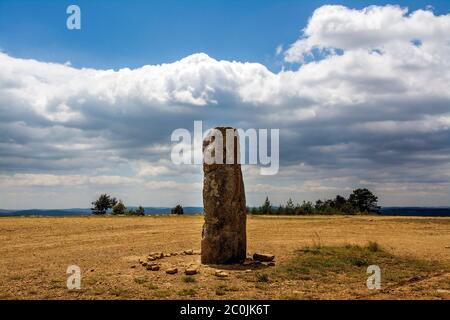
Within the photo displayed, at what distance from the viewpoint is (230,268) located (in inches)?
500

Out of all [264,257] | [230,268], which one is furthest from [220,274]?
[264,257]

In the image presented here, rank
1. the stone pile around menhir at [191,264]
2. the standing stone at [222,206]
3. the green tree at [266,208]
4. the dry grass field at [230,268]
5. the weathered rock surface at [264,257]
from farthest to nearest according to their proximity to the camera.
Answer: the green tree at [266,208] < the weathered rock surface at [264,257] < the standing stone at [222,206] < the stone pile around menhir at [191,264] < the dry grass field at [230,268]

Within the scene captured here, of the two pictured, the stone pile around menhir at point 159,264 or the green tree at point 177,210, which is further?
the green tree at point 177,210

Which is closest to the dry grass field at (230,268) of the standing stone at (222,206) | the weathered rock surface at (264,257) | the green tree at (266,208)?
the weathered rock surface at (264,257)

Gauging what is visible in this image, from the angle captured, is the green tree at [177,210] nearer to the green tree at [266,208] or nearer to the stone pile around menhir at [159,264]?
the green tree at [266,208]

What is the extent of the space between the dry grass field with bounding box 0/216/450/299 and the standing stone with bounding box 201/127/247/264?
2.25ft

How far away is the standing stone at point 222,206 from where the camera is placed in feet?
43.7

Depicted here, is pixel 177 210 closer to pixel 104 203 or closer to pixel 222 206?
pixel 104 203

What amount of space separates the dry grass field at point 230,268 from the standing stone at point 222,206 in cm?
69

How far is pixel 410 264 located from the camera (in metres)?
13.7

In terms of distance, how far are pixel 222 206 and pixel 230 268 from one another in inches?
67.5

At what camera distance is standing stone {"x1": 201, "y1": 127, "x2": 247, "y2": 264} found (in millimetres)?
13305
